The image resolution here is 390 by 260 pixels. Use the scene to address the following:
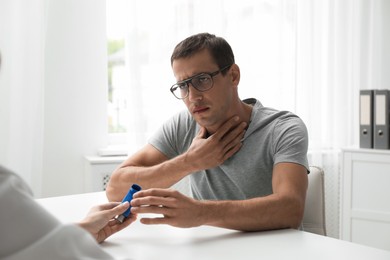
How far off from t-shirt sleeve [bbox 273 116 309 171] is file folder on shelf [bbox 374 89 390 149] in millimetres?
1677

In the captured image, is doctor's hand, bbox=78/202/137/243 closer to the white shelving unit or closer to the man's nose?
the man's nose

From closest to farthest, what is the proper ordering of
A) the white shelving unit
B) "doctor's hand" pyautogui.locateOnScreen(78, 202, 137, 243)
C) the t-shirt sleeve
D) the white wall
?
"doctor's hand" pyautogui.locateOnScreen(78, 202, 137, 243) → the t-shirt sleeve → the white wall → the white shelving unit

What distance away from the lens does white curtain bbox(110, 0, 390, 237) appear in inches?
152

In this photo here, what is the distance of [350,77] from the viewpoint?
4102mm

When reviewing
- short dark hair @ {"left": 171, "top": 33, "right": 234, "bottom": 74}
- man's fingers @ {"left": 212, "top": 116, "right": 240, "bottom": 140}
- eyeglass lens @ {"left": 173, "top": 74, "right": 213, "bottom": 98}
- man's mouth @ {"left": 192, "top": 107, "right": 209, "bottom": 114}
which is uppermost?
short dark hair @ {"left": 171, "top": 33, "right": 234, "bottom": 74}

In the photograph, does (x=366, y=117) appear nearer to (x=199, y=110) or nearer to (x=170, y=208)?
(x=199, y=110)

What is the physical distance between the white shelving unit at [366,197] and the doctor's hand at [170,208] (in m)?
2.17

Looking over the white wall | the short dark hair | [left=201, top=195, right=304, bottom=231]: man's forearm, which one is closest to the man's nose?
the short dark hair

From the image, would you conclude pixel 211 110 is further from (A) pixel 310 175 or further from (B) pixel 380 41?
(B) pixel 380 41

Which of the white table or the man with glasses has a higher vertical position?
the man with glasses

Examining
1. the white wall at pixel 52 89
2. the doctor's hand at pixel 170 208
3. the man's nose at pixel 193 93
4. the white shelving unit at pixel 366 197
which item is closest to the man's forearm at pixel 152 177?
the man's nose at pixel 193 93

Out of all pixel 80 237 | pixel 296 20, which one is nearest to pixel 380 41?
pixel 296 20

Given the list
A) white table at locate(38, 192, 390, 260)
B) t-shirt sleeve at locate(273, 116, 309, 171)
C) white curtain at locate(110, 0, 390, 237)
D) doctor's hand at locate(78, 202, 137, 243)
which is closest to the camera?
white table at locate(38, 192, 390, 260)

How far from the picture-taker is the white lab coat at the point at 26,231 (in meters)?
0.63
